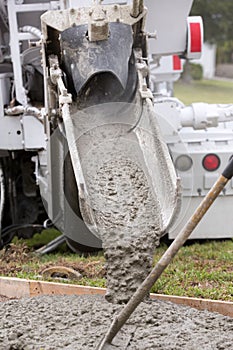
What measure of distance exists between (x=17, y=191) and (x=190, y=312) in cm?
287

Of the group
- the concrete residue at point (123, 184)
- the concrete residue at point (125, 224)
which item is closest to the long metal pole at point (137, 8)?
the concrete residue at point (123, 184)

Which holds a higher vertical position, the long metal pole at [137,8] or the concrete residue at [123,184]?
the long metal pole at [137,8]

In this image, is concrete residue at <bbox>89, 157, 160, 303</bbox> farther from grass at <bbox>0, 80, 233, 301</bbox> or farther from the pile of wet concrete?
grass at <bbox>0, 80, 233, 301</bbox>

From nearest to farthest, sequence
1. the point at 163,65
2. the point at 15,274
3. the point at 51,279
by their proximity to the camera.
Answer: the point at 51,279
the point at 15,274
the point at 163,65

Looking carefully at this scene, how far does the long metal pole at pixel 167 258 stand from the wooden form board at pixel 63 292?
669 millimetres

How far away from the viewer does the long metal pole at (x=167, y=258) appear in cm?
330

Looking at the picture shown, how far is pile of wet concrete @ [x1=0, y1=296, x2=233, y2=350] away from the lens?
3.60 m

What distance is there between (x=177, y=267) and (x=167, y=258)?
1.87m

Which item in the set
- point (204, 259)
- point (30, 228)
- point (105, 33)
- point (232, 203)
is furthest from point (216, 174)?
point (105, 33)

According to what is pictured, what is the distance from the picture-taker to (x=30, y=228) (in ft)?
21.5

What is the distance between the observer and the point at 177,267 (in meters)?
5.22

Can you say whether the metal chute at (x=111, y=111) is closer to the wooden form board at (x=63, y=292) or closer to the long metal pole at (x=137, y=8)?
the long metal pole at (x=137, y=8)

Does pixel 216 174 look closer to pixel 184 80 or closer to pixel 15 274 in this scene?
pixel 15 274

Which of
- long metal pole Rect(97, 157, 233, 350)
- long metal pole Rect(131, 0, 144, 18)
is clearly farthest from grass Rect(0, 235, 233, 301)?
long metal pole Rect(131, 0, 144, 18)
